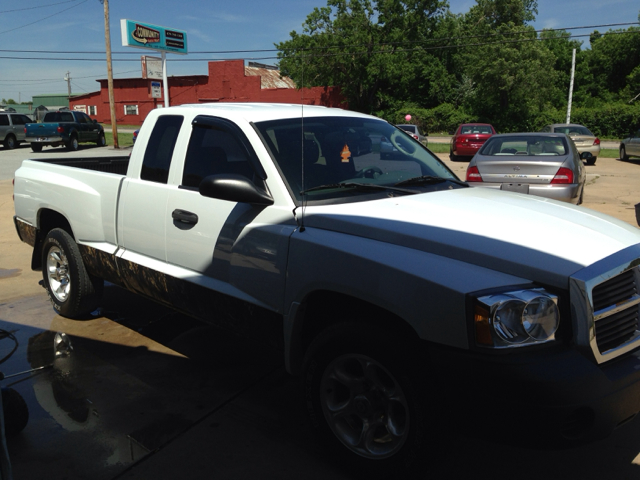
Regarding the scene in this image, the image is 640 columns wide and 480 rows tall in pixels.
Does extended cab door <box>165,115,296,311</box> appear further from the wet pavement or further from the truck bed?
the truck bed

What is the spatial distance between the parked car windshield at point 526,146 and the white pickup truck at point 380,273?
5.77 metres

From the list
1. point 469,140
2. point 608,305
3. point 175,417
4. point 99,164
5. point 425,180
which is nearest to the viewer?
point 608,305

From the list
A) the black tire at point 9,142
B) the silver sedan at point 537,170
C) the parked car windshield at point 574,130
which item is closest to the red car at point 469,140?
the parked car windshield at point 574,130

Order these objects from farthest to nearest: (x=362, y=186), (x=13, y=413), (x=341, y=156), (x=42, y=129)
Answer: (x=42, y=129) < (x=341, y=156) < (x=362, y=186) < (x=13, y=413)

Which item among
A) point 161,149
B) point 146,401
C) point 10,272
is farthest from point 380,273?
point 10,272

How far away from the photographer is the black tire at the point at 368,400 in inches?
100

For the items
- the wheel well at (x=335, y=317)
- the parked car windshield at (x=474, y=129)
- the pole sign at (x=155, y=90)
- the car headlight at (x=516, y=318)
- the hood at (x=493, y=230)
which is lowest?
the wheel well at (x=335, y=317)

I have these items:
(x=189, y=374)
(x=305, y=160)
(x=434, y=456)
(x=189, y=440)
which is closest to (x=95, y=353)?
(x=189, y=374)

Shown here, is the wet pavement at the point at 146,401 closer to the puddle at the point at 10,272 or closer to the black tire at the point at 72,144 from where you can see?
the puddle at the point at 10,272

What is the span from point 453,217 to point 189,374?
7.45 feet

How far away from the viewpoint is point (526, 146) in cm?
973

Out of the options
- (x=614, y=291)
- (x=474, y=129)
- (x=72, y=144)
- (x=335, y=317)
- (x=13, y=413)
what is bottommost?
(x=13, y=413)

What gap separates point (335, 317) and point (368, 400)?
1.51 ft

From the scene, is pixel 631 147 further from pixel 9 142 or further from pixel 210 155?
pixel 9 142
